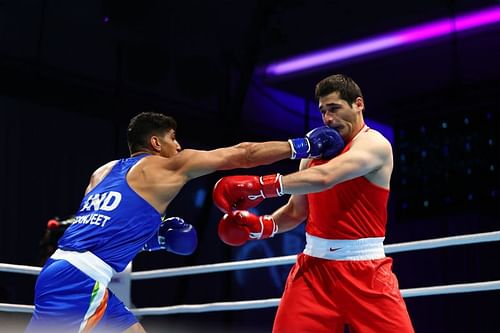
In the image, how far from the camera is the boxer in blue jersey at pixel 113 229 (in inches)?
107

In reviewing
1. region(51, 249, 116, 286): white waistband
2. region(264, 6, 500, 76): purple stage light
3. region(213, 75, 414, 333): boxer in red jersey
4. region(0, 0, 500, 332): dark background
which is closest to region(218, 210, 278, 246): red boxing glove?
region(213, 75, 414, 333): boxer in red jersey

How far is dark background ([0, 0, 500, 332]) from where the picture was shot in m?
6.47

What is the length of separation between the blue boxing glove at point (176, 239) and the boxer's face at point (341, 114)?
0.74m

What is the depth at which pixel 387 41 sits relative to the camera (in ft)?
25.6

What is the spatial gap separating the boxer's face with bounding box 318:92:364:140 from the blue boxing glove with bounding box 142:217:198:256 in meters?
0.74

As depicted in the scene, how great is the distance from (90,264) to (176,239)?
0.45m

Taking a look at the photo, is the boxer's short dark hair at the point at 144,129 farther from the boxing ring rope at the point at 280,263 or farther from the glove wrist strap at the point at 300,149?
the boxing ring rope at the point at 280,263

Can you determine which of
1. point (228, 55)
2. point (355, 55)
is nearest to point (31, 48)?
point (228, 55)

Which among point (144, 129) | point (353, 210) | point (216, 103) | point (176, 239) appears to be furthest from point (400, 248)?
point (216, 103)

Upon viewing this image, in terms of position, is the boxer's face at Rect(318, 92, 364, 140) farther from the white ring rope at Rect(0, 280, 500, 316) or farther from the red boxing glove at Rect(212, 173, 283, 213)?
the white ring rope at Rect(0, 280, 500, 316)

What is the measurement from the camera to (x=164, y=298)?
25.4 feet

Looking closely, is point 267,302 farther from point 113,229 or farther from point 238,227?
point 113,229

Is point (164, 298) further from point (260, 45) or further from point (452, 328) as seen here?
point (452, 328)

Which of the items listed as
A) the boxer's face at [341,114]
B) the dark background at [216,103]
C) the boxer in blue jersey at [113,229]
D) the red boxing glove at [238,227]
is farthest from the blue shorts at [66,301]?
the dark background at [216,103]
